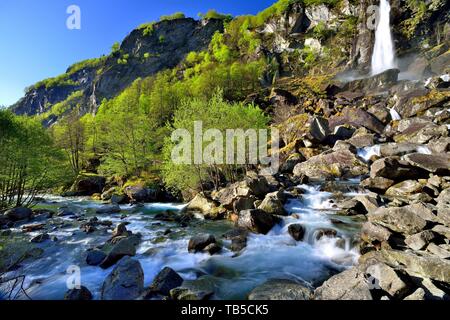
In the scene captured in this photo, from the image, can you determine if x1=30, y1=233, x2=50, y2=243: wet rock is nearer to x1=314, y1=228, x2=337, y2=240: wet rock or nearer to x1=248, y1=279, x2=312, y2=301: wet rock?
x1=248, y1=279, x2=312, y2=301: wet rock

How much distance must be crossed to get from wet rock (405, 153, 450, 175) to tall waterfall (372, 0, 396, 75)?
69.6m

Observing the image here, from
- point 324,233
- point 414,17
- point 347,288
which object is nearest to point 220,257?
point 324,233

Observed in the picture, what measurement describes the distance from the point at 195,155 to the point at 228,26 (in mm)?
150402

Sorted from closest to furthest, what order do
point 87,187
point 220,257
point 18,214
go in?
1. point 220,257
2. point 18,214
3. point 87,187

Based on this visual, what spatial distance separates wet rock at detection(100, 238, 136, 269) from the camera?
13875mm

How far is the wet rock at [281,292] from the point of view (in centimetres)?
954

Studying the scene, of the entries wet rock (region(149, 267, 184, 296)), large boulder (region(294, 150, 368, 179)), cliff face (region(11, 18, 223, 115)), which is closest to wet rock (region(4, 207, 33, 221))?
wet rock (region(149, 267, 184, 296))

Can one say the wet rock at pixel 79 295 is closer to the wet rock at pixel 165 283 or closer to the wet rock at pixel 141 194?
the wet rock at pixel 165 283

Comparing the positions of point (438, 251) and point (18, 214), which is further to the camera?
point (18, 214)

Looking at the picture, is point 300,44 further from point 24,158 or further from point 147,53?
point 24,158

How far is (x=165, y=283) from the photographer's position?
10.8 meters

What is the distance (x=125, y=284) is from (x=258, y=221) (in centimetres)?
966

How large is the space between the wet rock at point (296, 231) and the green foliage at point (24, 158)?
26.4 m
